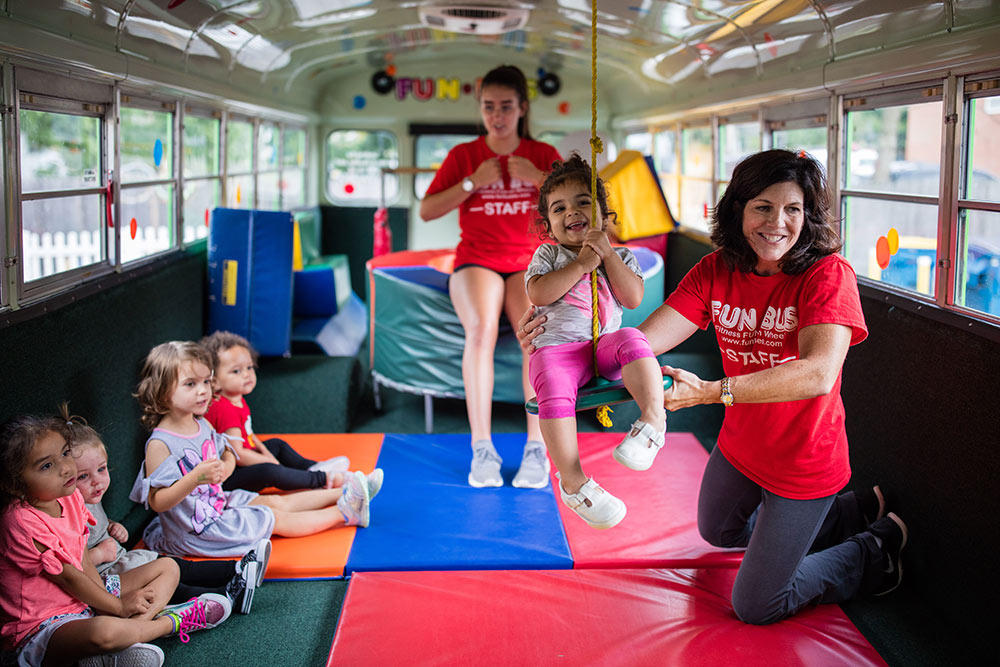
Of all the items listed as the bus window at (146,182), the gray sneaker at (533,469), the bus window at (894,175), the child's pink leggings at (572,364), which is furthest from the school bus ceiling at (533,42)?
the gray sneaker at (533,469)

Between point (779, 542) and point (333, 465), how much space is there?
8.09ft

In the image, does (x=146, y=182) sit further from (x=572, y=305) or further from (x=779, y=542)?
(x=779, y=542)

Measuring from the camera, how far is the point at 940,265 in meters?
3.63

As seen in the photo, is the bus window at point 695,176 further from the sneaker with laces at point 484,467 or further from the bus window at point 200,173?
the bus window at point 200,173

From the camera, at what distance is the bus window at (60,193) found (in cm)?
379

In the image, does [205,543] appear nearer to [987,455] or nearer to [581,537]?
[581,537]

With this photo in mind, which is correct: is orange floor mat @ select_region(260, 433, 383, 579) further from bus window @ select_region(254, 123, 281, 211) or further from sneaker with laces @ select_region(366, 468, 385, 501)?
bus window @ select_region(254, 123, 281, 211)

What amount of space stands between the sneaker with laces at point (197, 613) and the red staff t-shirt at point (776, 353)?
79.0 inches

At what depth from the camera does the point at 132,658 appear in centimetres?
300

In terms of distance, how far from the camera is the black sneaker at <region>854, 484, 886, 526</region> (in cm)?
384

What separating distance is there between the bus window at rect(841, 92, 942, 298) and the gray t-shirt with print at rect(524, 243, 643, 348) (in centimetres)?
167

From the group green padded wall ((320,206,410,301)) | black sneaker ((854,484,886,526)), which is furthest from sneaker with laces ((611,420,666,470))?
green padded wall ((320,206,410,301))

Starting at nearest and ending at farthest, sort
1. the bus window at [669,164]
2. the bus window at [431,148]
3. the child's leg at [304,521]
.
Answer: the child's leg at [304,521] < the bus window at [669,164] < the bus window at [431,148]

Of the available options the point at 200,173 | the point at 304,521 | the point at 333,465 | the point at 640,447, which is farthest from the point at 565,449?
the point at 200,173
